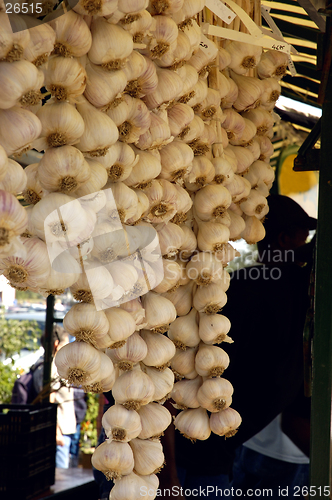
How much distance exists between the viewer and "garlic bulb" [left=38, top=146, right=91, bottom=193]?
2.26 feet

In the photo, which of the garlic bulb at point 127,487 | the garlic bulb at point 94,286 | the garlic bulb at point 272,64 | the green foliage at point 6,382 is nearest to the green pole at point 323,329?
the garlic bulb at point 272,64

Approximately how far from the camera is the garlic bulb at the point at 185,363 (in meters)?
1.08

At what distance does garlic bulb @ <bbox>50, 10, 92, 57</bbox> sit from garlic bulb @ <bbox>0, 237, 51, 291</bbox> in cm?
28

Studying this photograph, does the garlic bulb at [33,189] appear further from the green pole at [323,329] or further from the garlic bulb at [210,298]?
the green pole at [323,329]

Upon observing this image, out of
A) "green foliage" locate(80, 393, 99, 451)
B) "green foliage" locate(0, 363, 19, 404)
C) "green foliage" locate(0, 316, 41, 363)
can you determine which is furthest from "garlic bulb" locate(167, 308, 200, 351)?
"green foliage" locate(80, 393, 99, 451)

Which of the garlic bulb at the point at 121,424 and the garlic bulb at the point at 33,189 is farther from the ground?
the garlic bulb at the point at 33,189

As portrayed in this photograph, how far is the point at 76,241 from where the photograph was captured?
28.2 inches

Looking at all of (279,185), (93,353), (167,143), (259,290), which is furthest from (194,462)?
(279,185)

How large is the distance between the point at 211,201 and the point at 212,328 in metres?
0.28

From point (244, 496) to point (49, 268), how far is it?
2.18m

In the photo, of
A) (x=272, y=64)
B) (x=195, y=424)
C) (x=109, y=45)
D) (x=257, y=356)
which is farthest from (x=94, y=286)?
(x=257, y=356)

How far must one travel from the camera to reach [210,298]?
1049mm

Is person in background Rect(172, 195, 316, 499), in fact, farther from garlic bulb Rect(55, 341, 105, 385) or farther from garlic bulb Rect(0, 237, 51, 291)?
garlic bulb Rect(0, 237, 51, 291)

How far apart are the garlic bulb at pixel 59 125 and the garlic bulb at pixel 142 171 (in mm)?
156
